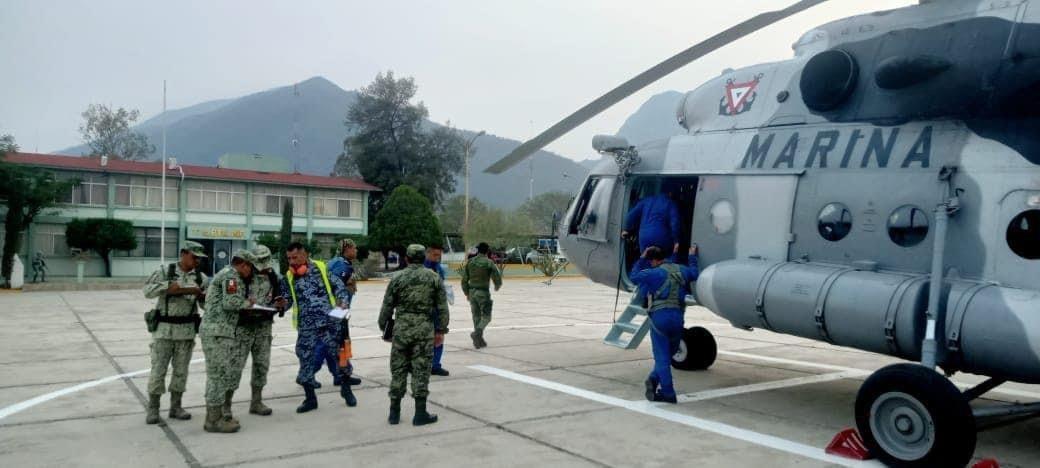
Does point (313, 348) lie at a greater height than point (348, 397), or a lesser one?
greater

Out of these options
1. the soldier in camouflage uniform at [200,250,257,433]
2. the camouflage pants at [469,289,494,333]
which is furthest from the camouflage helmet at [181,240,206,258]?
the camouflage pants at [469,289,494,333]

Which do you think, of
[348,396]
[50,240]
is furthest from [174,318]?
[50,240]

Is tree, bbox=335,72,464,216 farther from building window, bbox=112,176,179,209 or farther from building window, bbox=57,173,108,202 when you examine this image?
building window, bbox=57,173,108,202

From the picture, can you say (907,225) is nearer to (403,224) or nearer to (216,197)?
(403,224)

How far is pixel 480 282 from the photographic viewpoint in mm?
11516

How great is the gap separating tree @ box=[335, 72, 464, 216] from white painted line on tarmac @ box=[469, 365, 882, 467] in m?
50.8

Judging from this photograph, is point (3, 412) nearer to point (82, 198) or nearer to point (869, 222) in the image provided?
point (869, 222)

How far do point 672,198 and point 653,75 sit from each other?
8.50 ft

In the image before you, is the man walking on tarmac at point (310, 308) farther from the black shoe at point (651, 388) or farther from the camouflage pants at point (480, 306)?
the camouflage pants at point (480, 306)

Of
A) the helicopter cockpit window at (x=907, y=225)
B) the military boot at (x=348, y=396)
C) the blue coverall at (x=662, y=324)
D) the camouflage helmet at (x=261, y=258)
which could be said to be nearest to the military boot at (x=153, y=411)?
the camouflage helmet at (x=261, y=258)

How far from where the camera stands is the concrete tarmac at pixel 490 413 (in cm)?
604

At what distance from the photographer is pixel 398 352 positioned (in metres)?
6.94

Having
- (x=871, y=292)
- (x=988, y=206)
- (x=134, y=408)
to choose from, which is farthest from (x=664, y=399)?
(x=134, y=408)

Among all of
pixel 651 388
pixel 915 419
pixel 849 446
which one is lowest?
pixel 849 446
